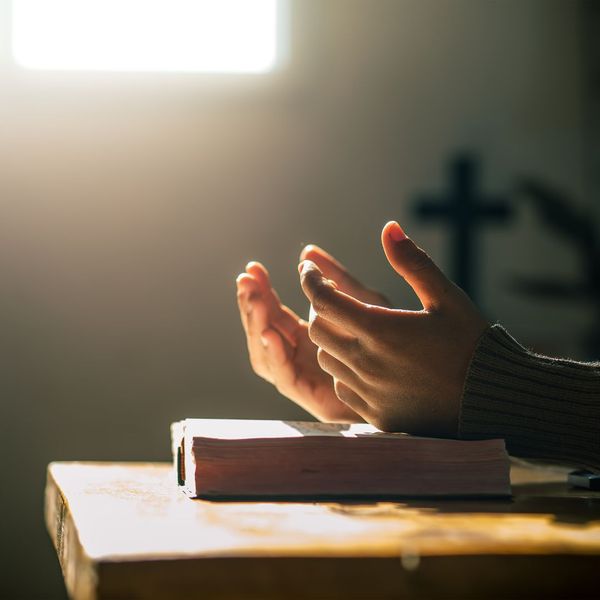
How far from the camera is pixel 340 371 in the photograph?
0.71 meters

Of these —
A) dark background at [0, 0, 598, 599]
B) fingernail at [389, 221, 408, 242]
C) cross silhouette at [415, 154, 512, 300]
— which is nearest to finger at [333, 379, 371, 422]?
fingernail at [389, 221, 408, 242]

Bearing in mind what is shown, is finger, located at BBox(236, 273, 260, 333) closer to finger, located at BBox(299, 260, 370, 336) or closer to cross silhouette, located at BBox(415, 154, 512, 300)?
finger, located at BBox(299, 260, 370, 336)

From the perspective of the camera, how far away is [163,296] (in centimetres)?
183

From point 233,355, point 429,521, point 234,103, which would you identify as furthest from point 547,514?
point 234,103

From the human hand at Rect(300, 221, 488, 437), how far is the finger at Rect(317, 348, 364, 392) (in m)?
0.02

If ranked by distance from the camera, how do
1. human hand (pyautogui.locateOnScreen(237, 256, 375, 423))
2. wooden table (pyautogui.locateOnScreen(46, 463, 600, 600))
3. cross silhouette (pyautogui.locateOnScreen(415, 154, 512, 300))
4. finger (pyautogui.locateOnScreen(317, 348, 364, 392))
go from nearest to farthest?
1. wooden table (pyautogui.locateOnScreen(46, 463, 600, 600))
2. finger (pyautogui.locateOnScreen(317, 348, 364, 392))
3. human hand (pyautogui.locateOnScreen(237, 256, 375, 423))
4. cross silhouette (pyautogui.locateOnScreen(415, 154, 512, 300))

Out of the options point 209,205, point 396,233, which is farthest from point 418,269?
point 209,205

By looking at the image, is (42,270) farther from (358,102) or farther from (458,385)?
(458,385)

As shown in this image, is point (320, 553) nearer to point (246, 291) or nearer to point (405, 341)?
point (405, 341)

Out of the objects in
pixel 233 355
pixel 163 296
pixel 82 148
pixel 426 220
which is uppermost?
pixel 82 148

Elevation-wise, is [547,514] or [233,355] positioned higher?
[547,514]

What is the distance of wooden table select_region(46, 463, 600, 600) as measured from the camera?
1.28 ft

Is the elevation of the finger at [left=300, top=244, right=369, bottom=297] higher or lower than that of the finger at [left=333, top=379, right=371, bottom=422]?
higher

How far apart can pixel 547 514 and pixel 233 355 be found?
4.32 feet
